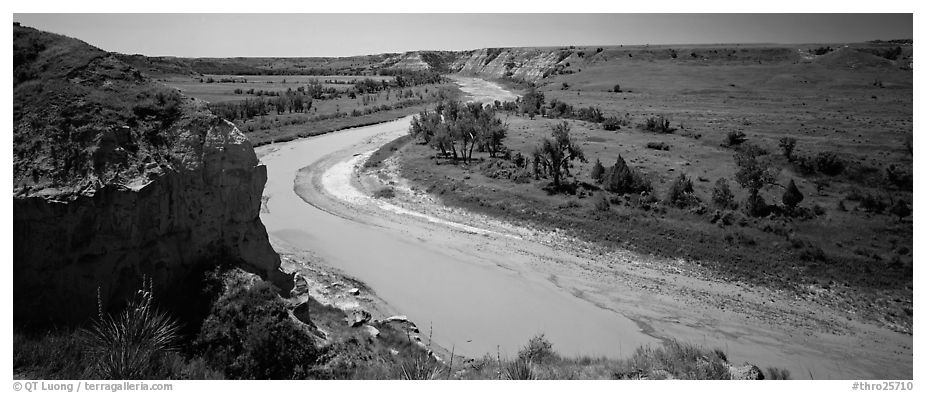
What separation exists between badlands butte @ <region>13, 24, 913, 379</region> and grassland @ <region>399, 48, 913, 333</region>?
0.16 meters

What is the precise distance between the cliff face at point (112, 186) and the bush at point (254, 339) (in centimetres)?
130

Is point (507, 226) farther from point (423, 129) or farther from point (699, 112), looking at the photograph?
point (699, 112)

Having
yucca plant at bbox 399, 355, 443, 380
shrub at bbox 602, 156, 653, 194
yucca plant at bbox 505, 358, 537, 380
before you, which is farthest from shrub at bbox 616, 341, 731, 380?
shrub at bbox 602, 156, 653, 194

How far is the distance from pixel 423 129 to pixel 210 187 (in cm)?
3126

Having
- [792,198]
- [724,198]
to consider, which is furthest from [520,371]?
[792,198]

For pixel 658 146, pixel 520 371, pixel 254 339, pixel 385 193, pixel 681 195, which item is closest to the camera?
pixel 520 371

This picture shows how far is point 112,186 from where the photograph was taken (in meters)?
9.85

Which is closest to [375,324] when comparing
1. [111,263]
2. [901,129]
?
[111,263]

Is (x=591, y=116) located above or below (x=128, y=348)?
above

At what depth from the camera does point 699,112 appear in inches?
2094

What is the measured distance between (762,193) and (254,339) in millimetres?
26839

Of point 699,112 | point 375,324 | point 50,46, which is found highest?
point 699,112

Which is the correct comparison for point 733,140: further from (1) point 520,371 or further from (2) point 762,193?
(1) point 520,371

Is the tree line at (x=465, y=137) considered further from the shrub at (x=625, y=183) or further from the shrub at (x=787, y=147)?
the shrub at (x=787, y=147)
